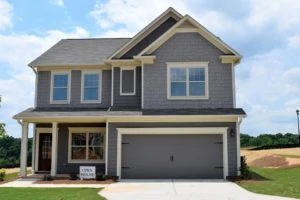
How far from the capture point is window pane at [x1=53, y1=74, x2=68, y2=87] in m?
24.0

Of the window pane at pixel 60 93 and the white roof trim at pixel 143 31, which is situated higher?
the white roof trim at pixel 143 31

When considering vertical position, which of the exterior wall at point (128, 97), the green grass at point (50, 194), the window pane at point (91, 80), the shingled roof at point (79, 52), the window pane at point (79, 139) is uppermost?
the shingled roof at point (79, 52)

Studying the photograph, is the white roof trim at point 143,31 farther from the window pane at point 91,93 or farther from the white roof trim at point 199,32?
the window pane at point 91,93

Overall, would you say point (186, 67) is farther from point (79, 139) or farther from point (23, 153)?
point (23, 153)

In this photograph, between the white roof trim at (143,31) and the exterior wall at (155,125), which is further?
the white roof trim at (143,31)

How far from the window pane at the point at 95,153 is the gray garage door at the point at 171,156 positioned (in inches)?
120

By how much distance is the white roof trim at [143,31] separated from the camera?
23056 mm

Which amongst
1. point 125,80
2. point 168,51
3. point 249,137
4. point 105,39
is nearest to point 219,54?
A: point 168,51

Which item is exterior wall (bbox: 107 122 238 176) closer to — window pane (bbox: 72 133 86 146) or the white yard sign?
the white yard sign

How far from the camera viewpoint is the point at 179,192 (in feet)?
48.9

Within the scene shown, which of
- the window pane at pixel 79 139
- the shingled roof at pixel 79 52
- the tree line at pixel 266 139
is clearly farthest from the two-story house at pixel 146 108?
the tree line at pixel 266 139

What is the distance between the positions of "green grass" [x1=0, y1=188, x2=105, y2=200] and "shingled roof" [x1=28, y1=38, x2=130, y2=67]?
9721mm

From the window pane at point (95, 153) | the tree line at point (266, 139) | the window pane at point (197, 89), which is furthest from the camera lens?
the tree line at point (266, 139)

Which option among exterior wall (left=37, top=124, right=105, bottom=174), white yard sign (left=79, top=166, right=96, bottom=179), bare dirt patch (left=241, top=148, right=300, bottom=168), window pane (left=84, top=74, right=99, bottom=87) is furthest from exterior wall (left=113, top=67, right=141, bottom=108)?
bare dirt patch (left=241, top=148, right=300, bottom=168)
